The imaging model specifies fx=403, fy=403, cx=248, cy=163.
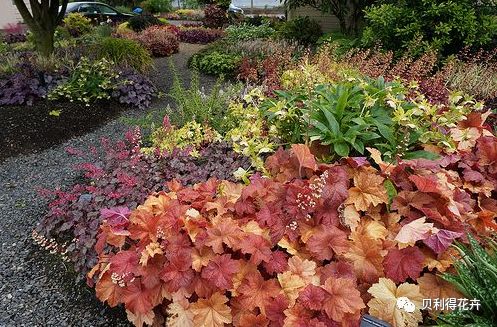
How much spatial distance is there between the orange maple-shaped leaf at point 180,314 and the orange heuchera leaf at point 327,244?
2.13 feet

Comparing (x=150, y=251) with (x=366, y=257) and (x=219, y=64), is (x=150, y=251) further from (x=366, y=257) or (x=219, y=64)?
(x=219, y=64)

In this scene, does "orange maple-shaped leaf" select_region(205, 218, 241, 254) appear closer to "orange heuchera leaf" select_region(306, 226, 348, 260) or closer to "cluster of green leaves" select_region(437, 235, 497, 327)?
"orange heuchera leaf" select_region(306, 226, 348, 260)

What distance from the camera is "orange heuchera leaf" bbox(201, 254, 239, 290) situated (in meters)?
1.84

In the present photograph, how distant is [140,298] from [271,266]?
652 millimetres

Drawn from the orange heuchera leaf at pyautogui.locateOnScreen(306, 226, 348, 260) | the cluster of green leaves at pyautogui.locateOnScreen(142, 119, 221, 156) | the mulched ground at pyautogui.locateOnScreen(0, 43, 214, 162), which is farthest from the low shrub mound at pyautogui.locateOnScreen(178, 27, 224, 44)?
the orange heuchera leaf at pyautogui.locateOnScreen(306, 226, 348, 260)

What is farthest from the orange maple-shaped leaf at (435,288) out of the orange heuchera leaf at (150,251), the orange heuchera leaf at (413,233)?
the orange heuchera leaf at (150,251)

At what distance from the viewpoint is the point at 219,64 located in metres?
7.65

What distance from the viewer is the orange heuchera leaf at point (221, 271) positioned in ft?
6.03

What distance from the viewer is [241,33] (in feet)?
35.6

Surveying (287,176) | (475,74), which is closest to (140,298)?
(287,176)

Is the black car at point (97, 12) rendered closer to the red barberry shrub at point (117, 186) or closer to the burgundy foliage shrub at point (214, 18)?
the burgundy foliage shrub at point (214, 18)

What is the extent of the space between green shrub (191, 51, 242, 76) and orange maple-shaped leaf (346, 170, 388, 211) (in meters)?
5.70

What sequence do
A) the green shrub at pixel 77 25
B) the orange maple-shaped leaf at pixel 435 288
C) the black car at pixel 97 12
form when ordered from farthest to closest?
the black car at pixel 97 12 < the green shrub at pixel 77 25 < the orange maple-shaped leaf at pixel 435 288

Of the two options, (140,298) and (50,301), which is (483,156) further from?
(50,301)
